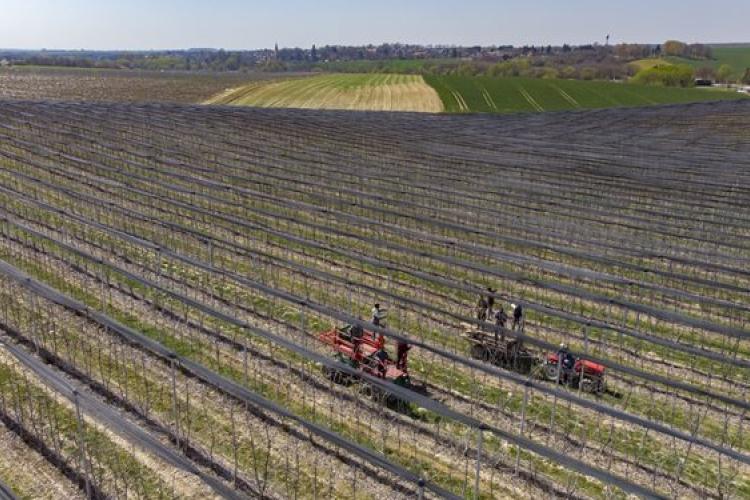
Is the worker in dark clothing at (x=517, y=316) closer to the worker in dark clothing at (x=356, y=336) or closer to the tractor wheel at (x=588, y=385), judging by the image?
the tractor wheel at (x=588, y=385)

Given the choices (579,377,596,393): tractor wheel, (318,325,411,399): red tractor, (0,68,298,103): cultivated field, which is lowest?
(579,377,596,393): tractor wheel

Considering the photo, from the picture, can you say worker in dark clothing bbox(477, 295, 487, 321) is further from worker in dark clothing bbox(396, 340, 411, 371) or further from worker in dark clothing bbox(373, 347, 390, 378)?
worker in dark clothing bbox(373, 347, 390, 378)

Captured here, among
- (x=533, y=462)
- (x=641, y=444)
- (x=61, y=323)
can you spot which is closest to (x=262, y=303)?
(x=61, y=323)

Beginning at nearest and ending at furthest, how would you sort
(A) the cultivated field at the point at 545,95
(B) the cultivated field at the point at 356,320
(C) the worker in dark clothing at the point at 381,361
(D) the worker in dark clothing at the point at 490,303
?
(B) the cultivated field at the point at 356,320 → (C) the worker in dark clothing at the point at 381,361 → (D) the worker in dark clothing at the point at 490,303 → (A) the cultivated field at the point at 545,95

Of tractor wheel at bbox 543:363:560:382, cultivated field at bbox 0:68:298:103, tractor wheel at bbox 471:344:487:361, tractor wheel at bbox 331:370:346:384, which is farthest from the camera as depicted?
cultivated field at bbox 0:68:298:103

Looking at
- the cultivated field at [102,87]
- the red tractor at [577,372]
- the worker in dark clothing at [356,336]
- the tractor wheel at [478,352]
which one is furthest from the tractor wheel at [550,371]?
the cultivated field at [102,87]

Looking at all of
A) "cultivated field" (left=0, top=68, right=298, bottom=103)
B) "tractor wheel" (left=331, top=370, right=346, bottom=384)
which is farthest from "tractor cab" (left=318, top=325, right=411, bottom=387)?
"cultivated field" (left=0, top=68, right=298, bottom=103)

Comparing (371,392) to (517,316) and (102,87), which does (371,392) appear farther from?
(102,87)
